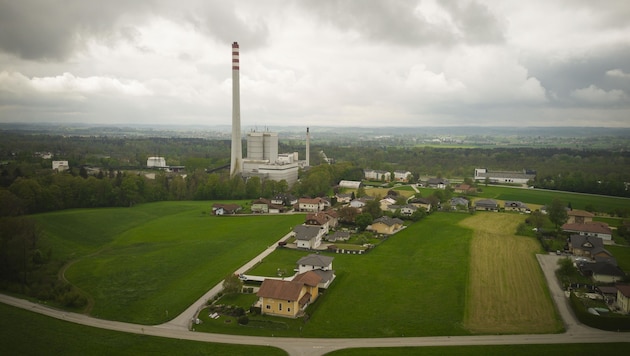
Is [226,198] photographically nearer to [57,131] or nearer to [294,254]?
[294,254]

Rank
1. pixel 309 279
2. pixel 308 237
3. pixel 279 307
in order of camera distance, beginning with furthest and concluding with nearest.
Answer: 1. pixel 308 237
2. pixel 309 279
3. pixel 279 307

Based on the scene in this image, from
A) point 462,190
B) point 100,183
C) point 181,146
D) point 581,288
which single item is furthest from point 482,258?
point 181,146

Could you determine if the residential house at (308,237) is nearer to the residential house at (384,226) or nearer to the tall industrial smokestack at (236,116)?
the residential house at (384,226)

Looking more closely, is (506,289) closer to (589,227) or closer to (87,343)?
(589,227)

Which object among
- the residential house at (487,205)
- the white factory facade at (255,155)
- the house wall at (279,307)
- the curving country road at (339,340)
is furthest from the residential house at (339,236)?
the white factory facade at (255,155)

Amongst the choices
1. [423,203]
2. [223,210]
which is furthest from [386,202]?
[223,210]

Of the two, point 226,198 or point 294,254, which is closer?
point 294,254

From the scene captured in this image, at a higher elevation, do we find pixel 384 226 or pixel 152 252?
pixel 384 226
